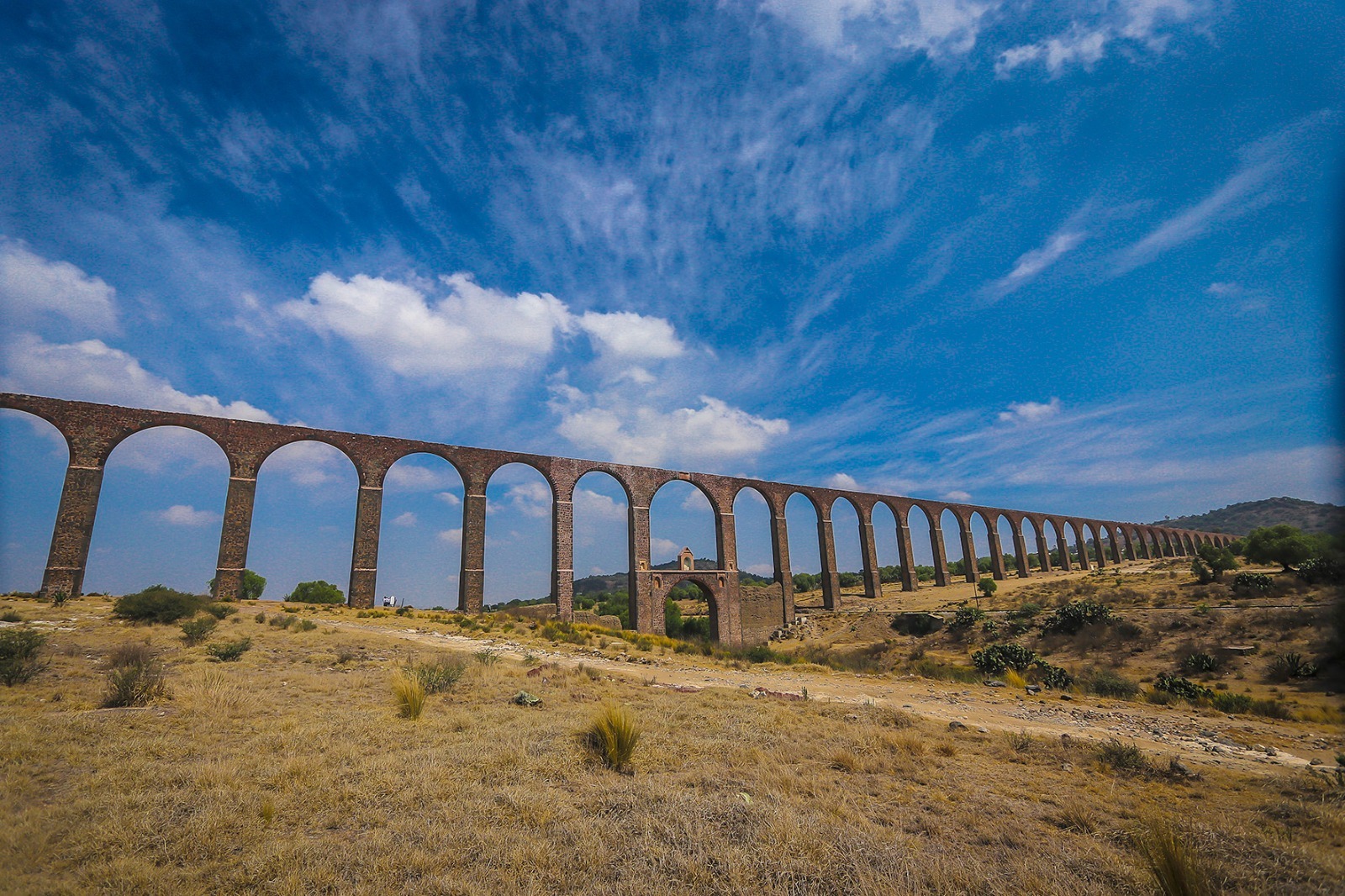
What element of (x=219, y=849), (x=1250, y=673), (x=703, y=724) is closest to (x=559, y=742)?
(x=703, y=724)

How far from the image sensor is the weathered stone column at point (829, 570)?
34906mm

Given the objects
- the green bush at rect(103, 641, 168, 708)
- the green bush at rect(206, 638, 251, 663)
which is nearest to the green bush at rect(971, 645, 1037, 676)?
the green bush at rect(206, 638, 251, 663)

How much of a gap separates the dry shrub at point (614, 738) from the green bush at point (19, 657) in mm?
8261

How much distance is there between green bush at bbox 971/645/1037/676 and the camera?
17.2 m

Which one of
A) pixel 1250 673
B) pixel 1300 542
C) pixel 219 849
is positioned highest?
pixel 1300 542

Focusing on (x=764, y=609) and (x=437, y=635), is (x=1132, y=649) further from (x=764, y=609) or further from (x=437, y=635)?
(x=437, y=635)

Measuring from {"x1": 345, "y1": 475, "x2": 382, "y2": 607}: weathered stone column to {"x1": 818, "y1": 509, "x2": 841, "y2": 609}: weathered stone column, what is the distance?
24959mm

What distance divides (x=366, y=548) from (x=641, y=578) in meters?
12.3

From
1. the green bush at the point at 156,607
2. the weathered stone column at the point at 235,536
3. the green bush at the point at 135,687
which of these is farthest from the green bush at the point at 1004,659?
the weathered stone column at the point at 235,536

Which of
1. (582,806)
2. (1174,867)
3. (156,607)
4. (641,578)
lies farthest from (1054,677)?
(156,607)

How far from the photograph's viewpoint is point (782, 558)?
32.8 meters

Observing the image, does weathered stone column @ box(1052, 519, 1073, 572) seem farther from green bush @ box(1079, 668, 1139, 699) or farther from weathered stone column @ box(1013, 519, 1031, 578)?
green bush @ box(1079, 668, 1139, 699)

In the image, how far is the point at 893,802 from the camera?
508 centimetres

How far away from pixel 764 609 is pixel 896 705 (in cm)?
2056
